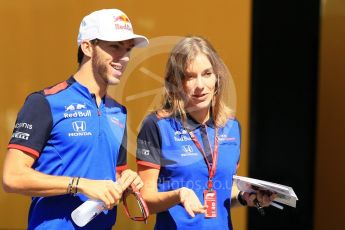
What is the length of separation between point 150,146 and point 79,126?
0.43 metres

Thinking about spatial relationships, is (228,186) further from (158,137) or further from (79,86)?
(79,86)

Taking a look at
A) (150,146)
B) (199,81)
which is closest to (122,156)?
(150,146)

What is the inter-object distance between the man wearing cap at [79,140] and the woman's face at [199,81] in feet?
0.92

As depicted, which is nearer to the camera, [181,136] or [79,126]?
[79,126]

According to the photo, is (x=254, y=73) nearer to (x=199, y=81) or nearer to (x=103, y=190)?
(x=199, y=81)

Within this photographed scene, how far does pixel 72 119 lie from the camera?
2402 millimetres

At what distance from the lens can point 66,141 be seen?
2.37 m

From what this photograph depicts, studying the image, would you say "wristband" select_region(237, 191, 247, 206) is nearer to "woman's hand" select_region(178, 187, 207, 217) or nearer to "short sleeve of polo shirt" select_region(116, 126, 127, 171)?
"woman's hand" select_region(178, 187, 207, 217)

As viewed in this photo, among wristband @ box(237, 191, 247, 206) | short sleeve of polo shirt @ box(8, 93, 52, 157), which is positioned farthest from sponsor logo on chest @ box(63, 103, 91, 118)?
wristband @ box(237, 191, 247, 206)

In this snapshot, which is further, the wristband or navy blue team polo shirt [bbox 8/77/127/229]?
the wristband

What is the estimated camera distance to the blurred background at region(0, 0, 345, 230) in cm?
383

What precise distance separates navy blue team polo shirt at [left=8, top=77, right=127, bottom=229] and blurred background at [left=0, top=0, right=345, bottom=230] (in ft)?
4.17

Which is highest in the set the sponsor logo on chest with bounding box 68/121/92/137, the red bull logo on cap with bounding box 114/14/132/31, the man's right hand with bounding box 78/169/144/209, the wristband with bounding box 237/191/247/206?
Answer: the red bull logo on cap with bounding box 114/14/132/31

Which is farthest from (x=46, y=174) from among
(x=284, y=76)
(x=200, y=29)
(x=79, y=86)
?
(x=284, y=76)
